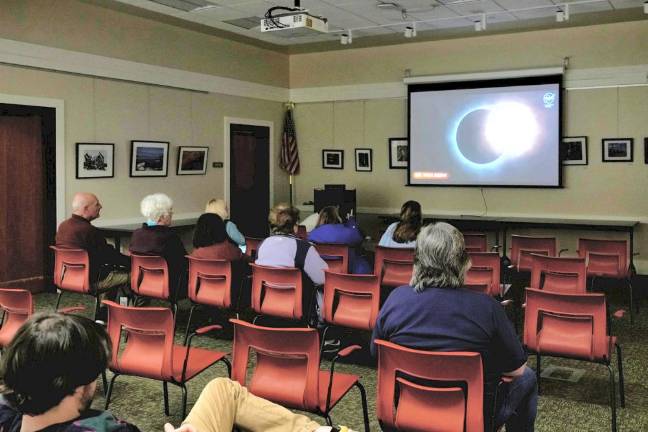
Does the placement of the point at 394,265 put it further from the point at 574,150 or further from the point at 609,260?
the point at 574,150

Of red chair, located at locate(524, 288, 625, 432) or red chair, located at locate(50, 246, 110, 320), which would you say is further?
red chair, located at locate(50, 246, 110, 320)

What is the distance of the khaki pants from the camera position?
238cm

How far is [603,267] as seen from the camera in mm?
6785

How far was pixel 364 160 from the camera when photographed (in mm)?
12000

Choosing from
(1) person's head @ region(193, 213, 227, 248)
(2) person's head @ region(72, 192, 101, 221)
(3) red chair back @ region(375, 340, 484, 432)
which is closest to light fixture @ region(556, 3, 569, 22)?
(1) person's head @ region(193, 213, 227, 248)

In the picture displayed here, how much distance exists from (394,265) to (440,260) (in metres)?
3.04

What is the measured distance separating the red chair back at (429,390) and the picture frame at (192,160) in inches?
312

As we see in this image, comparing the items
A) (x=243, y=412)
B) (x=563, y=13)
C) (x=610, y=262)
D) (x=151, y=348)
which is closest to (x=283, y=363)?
(x=243, y=412)

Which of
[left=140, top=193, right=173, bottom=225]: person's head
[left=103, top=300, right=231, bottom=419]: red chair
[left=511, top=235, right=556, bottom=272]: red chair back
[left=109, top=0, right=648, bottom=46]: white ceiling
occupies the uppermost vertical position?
[left=109, top=0, right=648, bottom=46]: white ceiling

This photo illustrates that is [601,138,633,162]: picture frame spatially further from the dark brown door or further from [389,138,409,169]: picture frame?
the dark brown door

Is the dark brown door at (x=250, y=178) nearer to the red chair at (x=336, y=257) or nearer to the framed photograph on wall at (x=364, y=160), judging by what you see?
the framed photograph on wall at (x=364, y=160)

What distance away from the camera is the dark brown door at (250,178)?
11.5 metres

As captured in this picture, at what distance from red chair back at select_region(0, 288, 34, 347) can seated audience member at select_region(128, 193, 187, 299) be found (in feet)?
5.84

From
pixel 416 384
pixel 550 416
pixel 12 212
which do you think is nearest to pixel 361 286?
pixel 550 416
